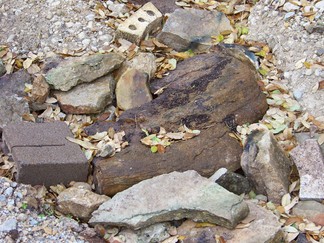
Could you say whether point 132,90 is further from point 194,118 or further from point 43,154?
point 43,154

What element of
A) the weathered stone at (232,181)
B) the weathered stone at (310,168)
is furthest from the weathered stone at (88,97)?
the weathered stone at (310,168)

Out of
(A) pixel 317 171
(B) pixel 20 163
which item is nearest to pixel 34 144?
(B) pixel 20 163

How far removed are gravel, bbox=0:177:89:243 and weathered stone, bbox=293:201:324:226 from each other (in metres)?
1.21

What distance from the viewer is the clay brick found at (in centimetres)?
429

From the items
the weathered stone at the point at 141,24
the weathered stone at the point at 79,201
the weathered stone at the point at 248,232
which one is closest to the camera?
the weathered stone at the point at 248,232

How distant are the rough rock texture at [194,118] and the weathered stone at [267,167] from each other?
17cm

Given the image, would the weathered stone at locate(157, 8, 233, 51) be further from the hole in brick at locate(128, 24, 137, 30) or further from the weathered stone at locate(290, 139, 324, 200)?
the weathered stone at locate(290, 139, 324, 200)

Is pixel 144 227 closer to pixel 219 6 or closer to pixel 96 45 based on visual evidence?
pixel 96 45

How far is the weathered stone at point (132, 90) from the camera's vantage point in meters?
4.88

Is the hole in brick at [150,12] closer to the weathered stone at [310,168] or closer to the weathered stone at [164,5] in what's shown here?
the weathered stone at [164,5]

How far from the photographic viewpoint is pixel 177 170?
14.7 feet

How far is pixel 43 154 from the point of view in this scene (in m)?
4.34

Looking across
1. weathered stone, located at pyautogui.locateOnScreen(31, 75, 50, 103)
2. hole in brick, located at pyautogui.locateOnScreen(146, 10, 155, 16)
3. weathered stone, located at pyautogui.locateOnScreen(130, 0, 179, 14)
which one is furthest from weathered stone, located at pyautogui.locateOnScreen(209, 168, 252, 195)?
weathered stone, located at pyautogui.locateOnScreen(130, 0, 179, 14)

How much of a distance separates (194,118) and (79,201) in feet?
3.14
